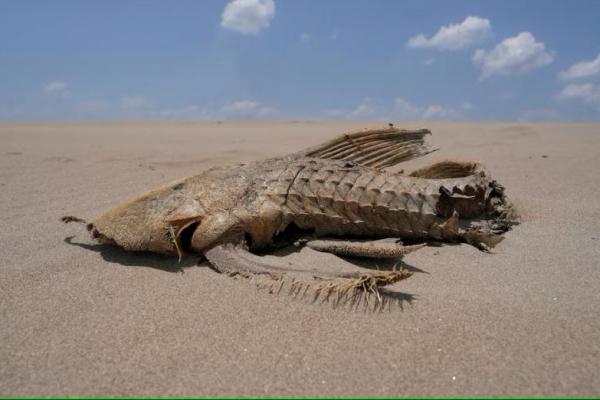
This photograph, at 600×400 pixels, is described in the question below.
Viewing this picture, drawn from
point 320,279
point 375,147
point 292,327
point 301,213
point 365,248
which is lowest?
point 292,327

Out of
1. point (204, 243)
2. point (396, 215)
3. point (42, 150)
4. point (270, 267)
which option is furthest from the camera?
point (42, 150)

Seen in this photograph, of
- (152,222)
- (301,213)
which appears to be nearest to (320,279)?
(301,213)

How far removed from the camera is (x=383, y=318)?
2.20 m

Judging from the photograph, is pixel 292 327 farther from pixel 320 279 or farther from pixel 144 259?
pixel 144 259

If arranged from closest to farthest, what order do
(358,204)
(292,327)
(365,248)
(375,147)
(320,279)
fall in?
(292,327)
(320,279)
(365,248)
(358,204)
(375,147)

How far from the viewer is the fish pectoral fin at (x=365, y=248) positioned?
271 centimetres

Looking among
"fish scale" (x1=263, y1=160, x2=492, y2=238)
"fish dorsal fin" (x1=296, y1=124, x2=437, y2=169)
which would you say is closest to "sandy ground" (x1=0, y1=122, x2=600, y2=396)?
"fish scale" (x1=263, y1=160, x2=492, y2=238)

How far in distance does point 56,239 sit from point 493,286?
3.15 m

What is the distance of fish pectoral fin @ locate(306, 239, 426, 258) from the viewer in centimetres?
271

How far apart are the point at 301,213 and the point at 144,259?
1.15m

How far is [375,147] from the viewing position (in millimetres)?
3924

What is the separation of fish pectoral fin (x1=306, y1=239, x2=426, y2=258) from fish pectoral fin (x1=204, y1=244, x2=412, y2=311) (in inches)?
5.0

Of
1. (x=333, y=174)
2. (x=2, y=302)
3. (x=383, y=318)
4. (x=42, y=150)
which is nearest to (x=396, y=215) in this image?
(x=333, y=174)

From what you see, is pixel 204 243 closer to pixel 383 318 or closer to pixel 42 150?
pixel 383 318
